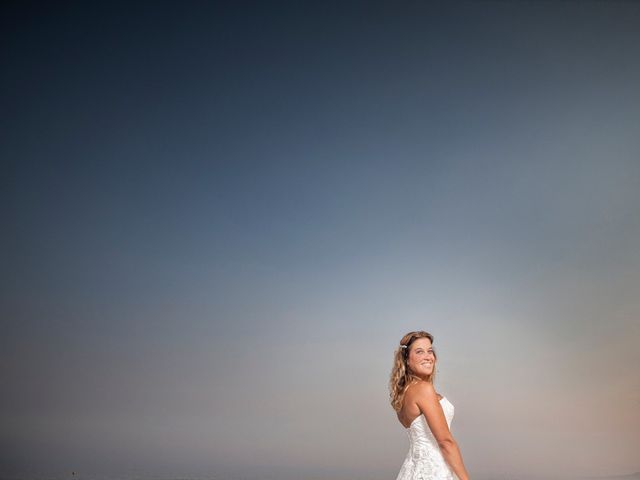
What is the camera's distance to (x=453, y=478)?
407cm

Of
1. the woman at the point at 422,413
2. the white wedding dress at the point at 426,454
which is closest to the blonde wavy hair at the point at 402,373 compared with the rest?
the woman at the point at 422,413

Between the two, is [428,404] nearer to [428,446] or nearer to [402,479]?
[428,446]

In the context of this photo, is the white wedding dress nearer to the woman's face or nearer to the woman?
the woman

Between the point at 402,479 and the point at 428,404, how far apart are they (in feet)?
2.06

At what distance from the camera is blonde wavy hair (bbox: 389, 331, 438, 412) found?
13.8ft

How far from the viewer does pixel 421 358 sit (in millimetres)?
4160

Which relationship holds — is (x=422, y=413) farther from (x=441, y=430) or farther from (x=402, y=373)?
(x=402, y=373)

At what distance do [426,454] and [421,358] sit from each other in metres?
0.58

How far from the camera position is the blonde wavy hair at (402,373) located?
13.8ft

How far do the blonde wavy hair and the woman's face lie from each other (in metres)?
0.03

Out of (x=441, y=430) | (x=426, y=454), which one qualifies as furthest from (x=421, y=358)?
(x=426, y=454)

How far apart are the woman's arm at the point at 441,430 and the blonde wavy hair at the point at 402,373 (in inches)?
7.6

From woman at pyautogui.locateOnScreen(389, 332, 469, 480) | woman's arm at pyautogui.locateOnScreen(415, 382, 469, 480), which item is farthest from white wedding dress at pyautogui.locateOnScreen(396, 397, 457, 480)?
woman's arm at pyautogui.locateOnScreen(415, 382, 469, 480)

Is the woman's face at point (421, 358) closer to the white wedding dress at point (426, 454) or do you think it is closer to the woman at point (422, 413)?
the woman at point (422, 413)
